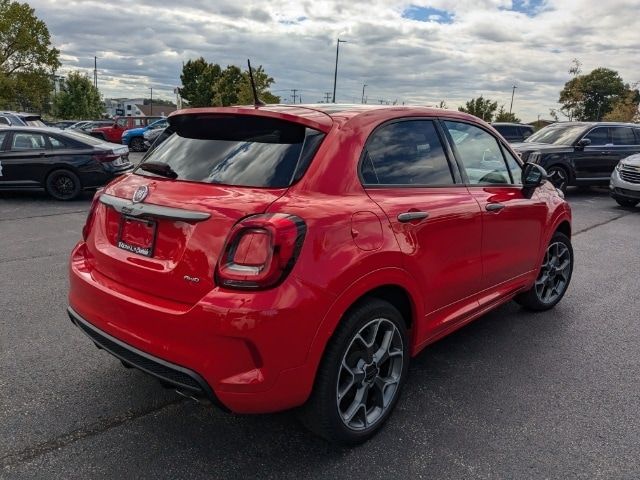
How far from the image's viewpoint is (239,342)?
2.25m

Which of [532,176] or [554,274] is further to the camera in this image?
[554,274]

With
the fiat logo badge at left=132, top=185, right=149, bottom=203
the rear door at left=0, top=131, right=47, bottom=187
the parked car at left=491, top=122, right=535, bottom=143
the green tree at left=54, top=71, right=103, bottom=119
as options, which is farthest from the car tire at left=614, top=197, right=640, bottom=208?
the green tree at left=54, top=71, right=103, bottom=119

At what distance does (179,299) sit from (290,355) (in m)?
0.56

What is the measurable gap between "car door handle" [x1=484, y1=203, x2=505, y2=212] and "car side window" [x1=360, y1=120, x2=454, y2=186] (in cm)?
34

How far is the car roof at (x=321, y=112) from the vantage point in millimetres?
2771

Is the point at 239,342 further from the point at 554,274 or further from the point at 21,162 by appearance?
the point at 21,162

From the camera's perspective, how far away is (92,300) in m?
2.76

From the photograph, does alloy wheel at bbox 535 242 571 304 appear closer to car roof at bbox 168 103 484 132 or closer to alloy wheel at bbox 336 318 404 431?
car roof at bbox 168 103 484 132

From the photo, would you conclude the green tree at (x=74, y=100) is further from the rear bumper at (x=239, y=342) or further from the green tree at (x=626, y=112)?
the rear bumper at (x=239, y=342)

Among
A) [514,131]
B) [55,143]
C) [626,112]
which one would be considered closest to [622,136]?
[514,131]

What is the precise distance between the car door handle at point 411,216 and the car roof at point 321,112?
23.0 inches

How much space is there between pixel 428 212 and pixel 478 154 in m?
1.03

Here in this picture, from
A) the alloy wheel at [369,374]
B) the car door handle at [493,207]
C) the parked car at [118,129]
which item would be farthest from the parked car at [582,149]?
the parked car at [118,129]

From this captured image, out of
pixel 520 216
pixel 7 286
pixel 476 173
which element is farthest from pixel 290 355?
pixel 7 286
